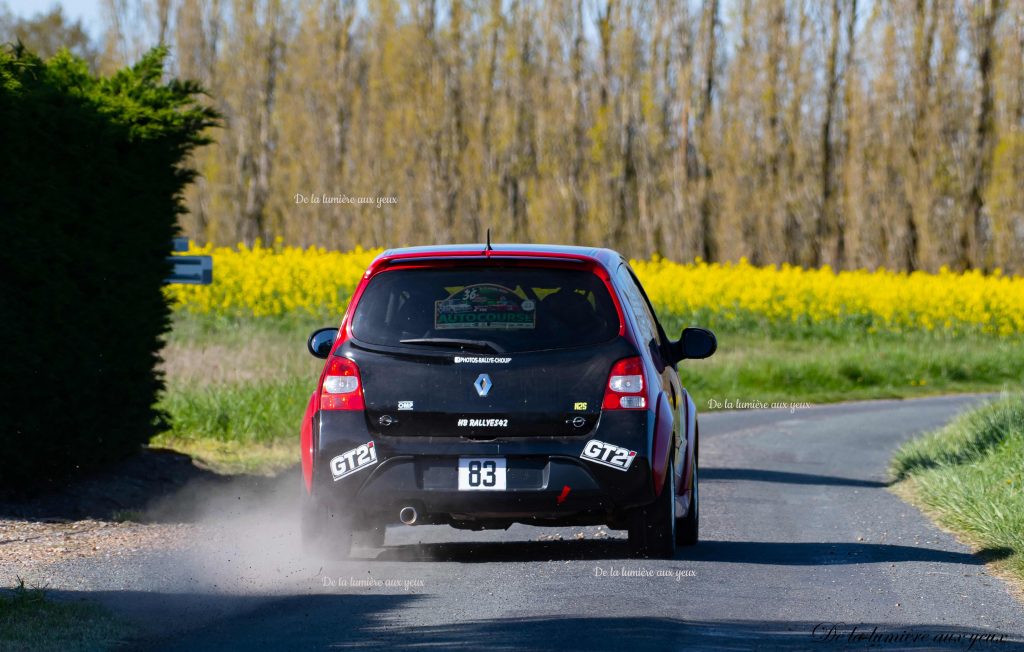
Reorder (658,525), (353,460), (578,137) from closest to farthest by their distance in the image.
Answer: (353,460) → (658,525) → (578,137)

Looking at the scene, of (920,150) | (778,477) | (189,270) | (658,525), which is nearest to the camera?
(658,525)

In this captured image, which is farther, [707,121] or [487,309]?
[707,121]

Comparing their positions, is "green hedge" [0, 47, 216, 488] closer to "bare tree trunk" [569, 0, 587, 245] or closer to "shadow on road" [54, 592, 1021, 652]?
"shadow on road" [54, 592, 1021, 652]

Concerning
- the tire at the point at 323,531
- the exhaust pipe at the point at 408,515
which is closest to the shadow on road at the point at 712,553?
the tire at the point at 323,531

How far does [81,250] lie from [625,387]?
15.5 ft

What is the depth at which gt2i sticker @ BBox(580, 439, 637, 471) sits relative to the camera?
9.09m

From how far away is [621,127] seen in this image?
47656 mm

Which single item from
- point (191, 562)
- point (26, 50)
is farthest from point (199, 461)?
point (191, 562)

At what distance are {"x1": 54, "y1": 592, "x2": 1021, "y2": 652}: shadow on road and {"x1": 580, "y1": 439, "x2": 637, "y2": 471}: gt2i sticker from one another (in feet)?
4.03

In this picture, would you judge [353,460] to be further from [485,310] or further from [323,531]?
[485,310]

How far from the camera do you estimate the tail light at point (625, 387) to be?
9.14 meters

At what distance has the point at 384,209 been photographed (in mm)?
49812

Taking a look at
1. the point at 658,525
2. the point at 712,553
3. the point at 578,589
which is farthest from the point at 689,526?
the point at 578,589

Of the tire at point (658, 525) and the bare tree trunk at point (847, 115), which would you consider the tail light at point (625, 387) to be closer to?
the tire at point (658, 525)
